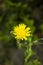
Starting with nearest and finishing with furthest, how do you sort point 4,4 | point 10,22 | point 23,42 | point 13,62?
point 23,42
point 13,62
point 10,22
point 4,4

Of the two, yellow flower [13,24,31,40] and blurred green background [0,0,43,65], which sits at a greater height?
blurred green background [0,0,43,65]

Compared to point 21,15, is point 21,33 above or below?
below

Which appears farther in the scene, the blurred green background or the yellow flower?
the blurred green background

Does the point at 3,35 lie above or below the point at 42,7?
below

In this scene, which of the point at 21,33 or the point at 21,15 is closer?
the point at 21,33

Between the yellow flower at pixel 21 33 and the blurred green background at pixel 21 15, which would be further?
the blurred green background at pixel 21 15

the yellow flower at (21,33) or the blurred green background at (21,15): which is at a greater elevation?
the blurred green background at (21,15)

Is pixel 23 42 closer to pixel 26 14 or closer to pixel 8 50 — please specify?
pixel 8 50

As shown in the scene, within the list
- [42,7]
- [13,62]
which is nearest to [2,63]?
[13,62]
